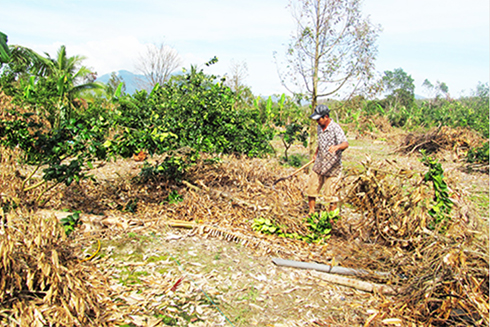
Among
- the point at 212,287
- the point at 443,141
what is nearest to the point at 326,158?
the point at 212,287

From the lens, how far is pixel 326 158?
5266mm

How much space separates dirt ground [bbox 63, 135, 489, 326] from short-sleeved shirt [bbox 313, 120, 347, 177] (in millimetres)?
1489

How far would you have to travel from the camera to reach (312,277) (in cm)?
397

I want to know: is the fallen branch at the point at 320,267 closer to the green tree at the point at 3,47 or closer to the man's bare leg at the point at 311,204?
the man's bare leg at the point at 311,204

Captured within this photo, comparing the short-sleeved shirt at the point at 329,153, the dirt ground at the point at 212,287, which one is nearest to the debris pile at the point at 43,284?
the dirt ground at the point at 212,287

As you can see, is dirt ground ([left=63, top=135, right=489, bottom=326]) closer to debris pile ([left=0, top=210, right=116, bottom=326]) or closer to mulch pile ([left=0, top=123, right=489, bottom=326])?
mulch pile ([left=0, top=123, right=489, bottom=326])

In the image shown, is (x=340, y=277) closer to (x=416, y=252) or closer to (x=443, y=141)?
(x=416, y=252)

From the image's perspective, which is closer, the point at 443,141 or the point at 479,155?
the point at 479,155

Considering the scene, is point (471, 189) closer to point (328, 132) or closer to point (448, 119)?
point (328, 132)

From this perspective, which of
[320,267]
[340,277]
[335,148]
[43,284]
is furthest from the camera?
[335,148]

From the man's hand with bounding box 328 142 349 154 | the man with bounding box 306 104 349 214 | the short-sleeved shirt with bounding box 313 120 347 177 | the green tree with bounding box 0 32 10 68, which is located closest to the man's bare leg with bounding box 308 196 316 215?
the man with bounding box 306 104 349 214

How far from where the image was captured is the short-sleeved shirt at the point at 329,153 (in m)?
5.20

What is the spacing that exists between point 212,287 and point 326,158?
2596 millimetres

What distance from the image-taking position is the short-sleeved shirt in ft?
17.1
